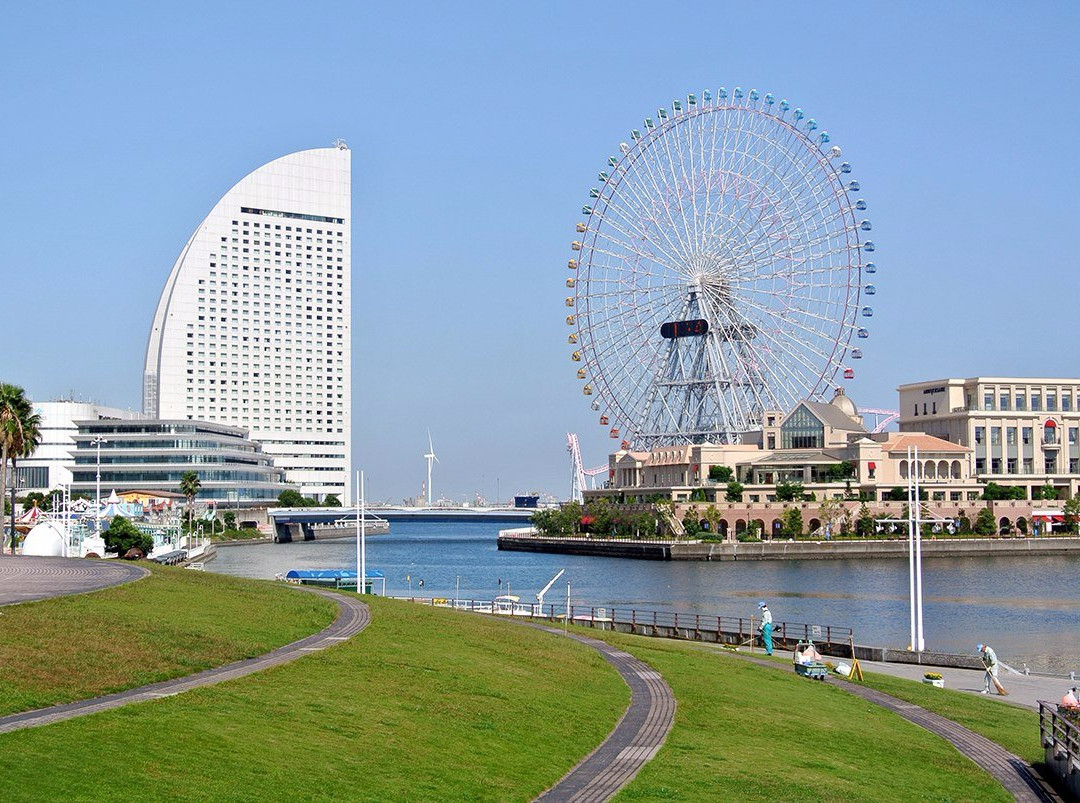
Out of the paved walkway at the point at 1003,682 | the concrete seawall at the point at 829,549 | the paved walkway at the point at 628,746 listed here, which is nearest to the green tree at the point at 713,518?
the concrete seawall at the point at 829,549

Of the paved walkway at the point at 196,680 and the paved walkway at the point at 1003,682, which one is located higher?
the paved walkway at the point at 196,680

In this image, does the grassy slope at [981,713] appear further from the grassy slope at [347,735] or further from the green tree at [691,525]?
the green tree at [691,525]

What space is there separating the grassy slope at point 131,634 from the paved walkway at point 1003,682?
2355 cm

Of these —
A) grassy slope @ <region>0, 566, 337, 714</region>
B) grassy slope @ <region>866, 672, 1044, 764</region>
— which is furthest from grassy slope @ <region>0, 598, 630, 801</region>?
grassy slope @ <region>866, 672, 1044, 764</region>

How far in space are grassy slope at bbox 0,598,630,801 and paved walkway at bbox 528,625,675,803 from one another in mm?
372

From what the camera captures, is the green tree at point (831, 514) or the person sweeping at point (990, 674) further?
the green tree at point (831, 514)

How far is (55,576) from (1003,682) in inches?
1492

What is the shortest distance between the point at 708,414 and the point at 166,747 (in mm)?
165506

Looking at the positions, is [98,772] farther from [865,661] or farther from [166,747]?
[865,661]

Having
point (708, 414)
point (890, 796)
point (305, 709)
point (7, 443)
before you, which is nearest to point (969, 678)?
point (890, 796)

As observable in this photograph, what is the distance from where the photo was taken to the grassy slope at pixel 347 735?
22.4 m

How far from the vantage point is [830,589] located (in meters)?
119

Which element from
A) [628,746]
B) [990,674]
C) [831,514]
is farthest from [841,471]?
[628,746]

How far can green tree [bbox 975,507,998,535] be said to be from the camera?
185 metres
